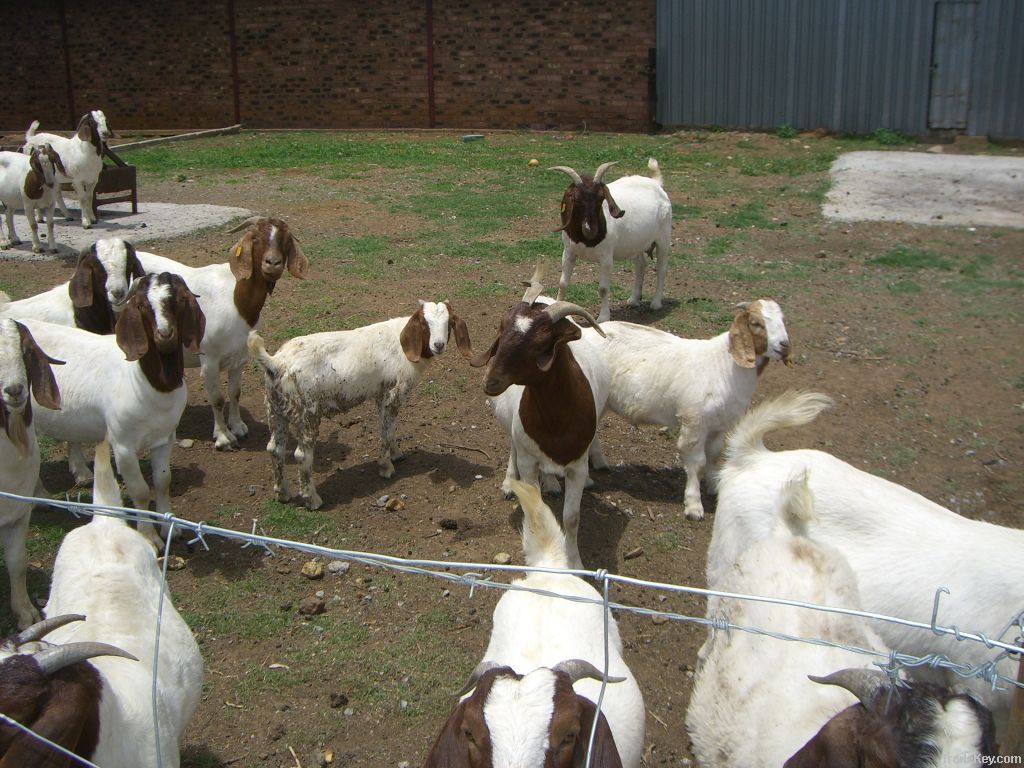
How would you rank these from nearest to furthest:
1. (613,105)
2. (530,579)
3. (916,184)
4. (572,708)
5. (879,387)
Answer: (572,708), (530,579), (879,387), (916,184), (613,105)

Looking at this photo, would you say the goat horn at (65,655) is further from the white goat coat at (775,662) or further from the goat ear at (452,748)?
the white goat coat at (775,662)

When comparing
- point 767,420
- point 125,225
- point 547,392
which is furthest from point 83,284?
point 125,225

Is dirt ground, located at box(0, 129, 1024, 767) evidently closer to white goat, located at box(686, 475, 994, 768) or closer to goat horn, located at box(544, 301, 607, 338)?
white goat, located at box(686, 475, 994, 768)

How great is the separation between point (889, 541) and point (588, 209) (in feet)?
18.7

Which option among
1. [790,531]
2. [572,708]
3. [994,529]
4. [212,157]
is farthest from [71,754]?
[212,157]

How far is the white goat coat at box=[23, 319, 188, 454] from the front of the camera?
580 centimetres

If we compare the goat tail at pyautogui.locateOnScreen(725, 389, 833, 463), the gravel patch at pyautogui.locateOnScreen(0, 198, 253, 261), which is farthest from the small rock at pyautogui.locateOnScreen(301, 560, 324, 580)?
the gravel patch at pyautogui.locateOnScreen(0, 198, 253, 261)

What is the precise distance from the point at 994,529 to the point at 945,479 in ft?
8.13

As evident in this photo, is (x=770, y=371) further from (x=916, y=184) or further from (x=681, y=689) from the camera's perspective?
(x=916, y=184)

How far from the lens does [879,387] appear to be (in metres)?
7.93

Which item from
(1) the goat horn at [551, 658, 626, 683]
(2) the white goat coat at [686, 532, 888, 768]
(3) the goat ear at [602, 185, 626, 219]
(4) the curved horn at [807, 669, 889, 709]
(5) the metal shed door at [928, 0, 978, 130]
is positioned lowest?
(2) the white goat coat at [686, 532, 888, 768]

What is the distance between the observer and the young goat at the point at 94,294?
704 cm

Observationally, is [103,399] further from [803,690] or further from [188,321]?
[803,690]

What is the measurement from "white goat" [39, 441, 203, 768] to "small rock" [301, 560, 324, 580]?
1.48m
